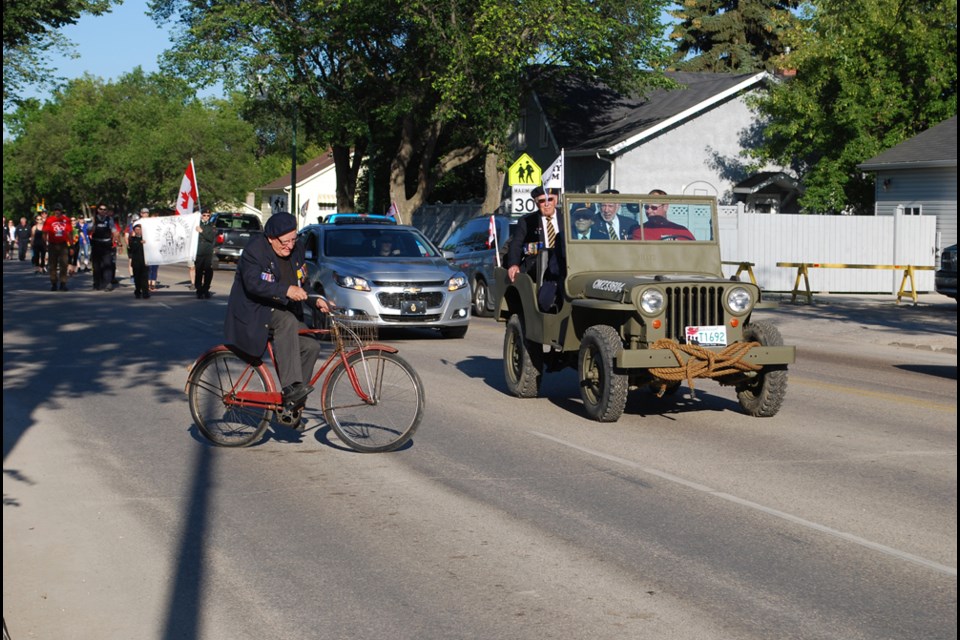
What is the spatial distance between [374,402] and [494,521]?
2093 millimetres

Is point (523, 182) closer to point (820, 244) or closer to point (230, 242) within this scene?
point (820, 244)

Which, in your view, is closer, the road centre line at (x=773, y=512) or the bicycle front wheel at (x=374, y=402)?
the road centre line at (x=773, y=512)

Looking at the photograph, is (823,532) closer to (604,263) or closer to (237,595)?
(237,595)

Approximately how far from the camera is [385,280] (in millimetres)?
17422

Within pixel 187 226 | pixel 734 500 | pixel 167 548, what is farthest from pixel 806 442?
pixel 187 226

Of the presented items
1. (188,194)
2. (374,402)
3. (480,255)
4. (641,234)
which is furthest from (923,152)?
(374,402)

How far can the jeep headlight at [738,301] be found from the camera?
33.7 feet

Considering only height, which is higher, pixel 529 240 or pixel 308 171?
pixel 308 171

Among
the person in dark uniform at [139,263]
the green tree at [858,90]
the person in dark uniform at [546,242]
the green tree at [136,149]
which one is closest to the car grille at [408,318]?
the person in dark uniform at [546,242]

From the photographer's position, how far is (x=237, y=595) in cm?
552

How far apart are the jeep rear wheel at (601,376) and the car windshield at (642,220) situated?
1214 millimetres

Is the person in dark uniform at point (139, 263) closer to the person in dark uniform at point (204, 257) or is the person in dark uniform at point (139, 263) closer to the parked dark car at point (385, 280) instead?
the person in dark uniform at point (204, 257)

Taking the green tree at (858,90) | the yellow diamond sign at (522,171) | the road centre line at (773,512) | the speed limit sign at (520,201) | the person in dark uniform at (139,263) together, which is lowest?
the road centre line at (773,512)

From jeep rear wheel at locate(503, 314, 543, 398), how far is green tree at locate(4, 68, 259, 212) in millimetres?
67518
